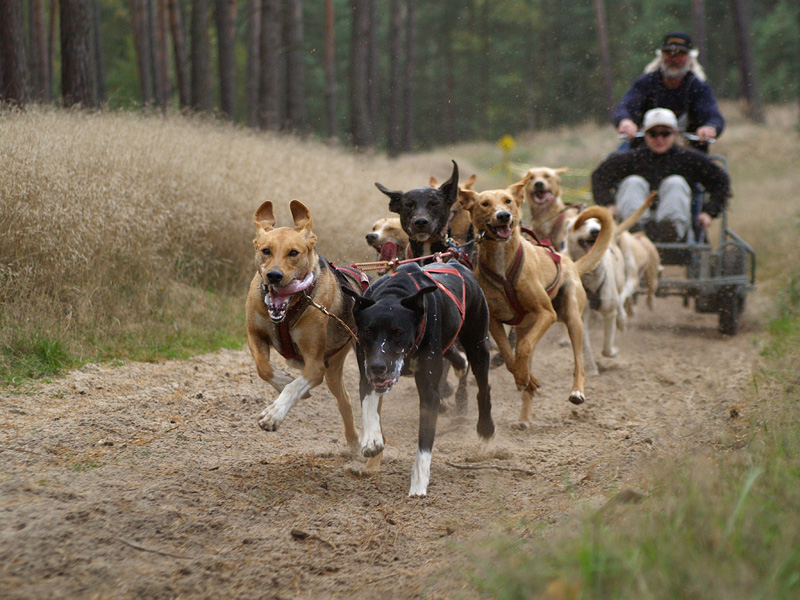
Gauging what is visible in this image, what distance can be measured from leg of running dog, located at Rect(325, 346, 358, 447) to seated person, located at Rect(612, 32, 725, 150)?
6.22m

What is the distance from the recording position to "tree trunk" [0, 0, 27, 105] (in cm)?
1012

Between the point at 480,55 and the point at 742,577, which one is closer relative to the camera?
the point at 742,577

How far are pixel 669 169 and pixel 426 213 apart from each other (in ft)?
15.3

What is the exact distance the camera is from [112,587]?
286 centimetres

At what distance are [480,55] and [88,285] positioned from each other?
1751 inches

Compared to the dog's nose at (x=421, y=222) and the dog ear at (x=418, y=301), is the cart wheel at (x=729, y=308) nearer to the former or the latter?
the dog's nose at (x=421, y=222)

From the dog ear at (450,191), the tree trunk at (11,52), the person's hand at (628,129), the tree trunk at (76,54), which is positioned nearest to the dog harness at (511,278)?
the dog ear at (450,191)

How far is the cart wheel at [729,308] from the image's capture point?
9.73m

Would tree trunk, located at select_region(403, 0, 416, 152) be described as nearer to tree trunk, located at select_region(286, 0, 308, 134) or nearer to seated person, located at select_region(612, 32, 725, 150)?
tree trunk, located at select_region(286, 0, 308, 134)

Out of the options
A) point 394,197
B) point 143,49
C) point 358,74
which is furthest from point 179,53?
point 394,197

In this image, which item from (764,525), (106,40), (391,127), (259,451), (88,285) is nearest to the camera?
(764,525)

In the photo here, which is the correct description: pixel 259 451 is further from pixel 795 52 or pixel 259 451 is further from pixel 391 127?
pixel 795 52

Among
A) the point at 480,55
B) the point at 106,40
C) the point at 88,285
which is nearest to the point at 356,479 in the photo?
the point at 88,285

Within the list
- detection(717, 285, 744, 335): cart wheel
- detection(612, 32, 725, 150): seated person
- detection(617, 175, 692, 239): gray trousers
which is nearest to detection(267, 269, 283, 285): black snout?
detection(617, 175, 692, 239): gray trousers
